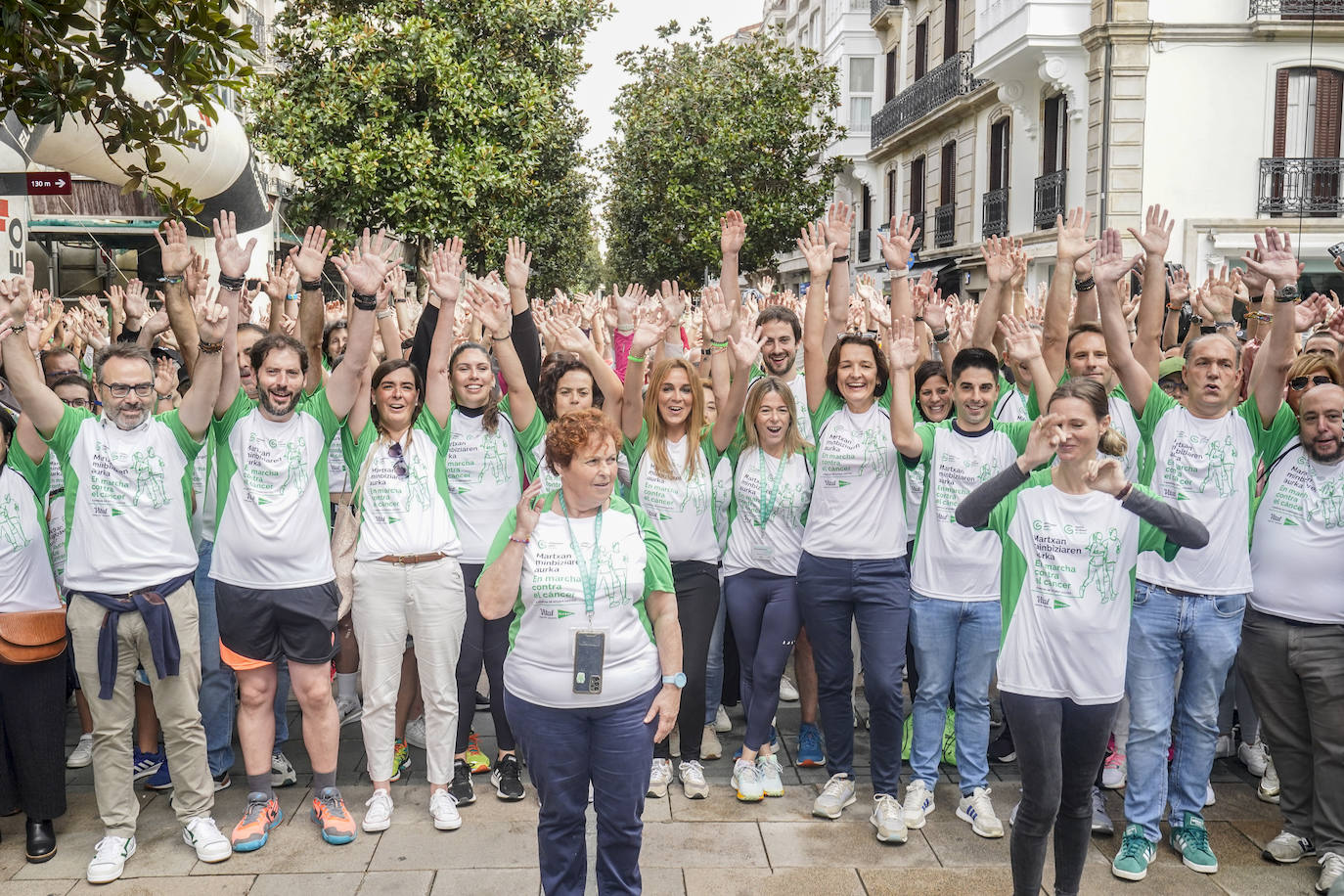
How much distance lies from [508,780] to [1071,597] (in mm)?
2782

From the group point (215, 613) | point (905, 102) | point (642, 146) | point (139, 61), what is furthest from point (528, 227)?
point (139, 61)

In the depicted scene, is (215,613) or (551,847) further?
(215,613)

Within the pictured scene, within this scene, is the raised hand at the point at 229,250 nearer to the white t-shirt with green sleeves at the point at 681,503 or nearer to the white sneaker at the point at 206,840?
the white t-shirt with green sleeves at the point at 681,503

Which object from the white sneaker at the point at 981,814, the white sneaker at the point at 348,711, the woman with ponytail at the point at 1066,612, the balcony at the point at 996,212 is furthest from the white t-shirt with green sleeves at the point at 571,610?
the balcony at the point at 996,212

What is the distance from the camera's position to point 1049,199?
1973cm

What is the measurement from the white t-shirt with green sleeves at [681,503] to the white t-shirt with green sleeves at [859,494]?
1.59 feet

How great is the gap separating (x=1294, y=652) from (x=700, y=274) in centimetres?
2658

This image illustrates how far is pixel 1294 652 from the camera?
4777 millimetres

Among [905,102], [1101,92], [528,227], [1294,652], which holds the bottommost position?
[1294,652]

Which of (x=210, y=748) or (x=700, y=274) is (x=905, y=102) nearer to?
(x=700, y=274)

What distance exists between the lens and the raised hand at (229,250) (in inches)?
198

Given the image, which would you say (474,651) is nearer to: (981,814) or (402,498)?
(402,498)

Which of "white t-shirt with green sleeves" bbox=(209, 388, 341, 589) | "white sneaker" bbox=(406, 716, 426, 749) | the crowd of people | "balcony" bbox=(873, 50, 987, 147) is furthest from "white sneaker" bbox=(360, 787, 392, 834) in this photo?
"balcony" bbox=(873, 50, 987, 147)

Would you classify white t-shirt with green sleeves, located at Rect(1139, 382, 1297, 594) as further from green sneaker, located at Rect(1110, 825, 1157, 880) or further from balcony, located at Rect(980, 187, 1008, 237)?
balcony, located at Rect(980, 187, 1008, 237)
